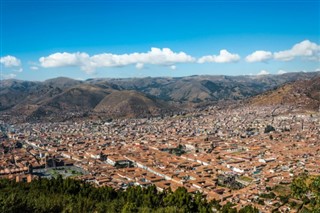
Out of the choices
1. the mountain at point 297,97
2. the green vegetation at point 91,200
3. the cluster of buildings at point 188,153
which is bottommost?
the cluster of buildings at point 188,153

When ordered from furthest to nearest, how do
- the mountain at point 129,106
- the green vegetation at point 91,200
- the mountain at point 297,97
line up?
1. the mountain at point 129,106
2. the mountain at point 297,97
3. the green vegetation at point 91,200

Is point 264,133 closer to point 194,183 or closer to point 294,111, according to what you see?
point 294,111

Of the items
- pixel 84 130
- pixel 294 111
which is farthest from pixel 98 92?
pixel 294 111

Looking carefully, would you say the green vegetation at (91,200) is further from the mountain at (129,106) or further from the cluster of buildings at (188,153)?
the mountain at (129,106)

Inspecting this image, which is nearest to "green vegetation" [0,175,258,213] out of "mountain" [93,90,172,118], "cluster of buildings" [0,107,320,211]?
"cluster of buildings" [0,107,320,211]

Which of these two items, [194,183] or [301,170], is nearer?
[194,183]

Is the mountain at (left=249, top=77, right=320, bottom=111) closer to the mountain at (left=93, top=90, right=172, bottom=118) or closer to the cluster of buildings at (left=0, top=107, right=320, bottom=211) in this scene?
the cluster of buildings at (left=0, top=107, right=320, bottom=211)

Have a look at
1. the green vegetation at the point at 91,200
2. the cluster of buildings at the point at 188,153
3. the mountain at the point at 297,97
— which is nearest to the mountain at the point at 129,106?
the cluster of buildings at the point at 188,153
